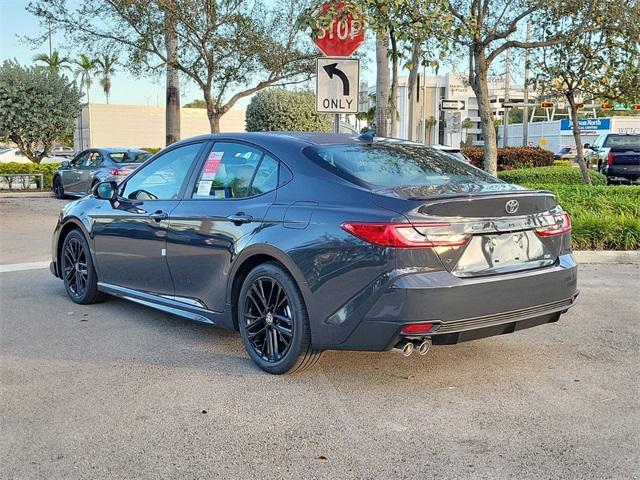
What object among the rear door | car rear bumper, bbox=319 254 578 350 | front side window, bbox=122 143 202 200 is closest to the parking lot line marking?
front side window, bbox=122 143 202 200

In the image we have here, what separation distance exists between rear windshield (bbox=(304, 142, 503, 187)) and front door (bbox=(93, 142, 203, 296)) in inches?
52.7

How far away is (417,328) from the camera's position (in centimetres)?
414

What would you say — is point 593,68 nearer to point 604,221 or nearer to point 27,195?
point 604,221

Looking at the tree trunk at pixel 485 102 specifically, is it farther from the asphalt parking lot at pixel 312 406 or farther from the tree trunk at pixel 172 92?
the tree trunk at pixel 172 92

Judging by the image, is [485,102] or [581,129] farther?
[581,129]

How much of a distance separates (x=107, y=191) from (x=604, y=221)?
683 centimetres

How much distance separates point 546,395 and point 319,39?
5.92 metres

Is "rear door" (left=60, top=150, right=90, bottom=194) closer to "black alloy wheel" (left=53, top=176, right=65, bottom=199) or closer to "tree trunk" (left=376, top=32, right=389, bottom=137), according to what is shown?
"black alloy wheel" (left=53, top=176, right=65, bottom=199)

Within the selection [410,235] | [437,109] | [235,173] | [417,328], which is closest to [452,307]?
[417,328]

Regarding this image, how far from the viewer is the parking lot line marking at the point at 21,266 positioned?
8.79 metres

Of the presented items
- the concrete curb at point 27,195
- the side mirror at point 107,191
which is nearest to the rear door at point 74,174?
the concrete curb at point 27,195

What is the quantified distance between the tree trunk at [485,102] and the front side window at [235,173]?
793 centimetres

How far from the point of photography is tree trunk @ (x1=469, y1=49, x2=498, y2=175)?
12.4 metres

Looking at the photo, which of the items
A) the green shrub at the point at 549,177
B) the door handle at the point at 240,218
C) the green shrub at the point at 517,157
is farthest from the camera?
the green shrub at the point at 517,157
